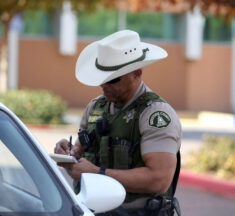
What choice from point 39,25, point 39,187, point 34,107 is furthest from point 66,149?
point 39,25

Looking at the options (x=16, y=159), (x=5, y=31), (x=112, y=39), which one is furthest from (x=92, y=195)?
(x=5, y=31)

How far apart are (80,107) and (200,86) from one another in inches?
199

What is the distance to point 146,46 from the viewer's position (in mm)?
3822

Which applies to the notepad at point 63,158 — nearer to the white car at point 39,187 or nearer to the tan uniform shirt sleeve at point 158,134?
the white car at point 39,187

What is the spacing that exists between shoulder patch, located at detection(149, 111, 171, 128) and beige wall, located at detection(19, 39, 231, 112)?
22.8m

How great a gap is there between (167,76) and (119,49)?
23.9 metres

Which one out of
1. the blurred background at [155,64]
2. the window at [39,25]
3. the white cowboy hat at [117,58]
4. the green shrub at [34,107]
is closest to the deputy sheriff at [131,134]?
the white cowboy hat at [117,58]

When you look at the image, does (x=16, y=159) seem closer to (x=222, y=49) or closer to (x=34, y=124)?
(x=34, y=124)

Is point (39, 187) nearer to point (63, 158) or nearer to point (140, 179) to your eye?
point (63, 158)

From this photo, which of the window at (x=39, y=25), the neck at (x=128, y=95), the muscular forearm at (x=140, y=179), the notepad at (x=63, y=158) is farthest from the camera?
the window at (x=39, y=25)

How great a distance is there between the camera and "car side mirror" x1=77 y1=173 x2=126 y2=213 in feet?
9.71

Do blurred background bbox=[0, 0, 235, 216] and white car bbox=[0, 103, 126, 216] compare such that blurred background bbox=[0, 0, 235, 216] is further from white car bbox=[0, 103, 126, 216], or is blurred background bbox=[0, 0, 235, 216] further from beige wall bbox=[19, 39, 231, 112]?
white car bbox=[0, 103, 126, 216]

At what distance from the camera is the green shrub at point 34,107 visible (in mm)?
18531

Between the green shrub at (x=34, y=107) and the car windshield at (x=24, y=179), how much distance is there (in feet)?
50.1
